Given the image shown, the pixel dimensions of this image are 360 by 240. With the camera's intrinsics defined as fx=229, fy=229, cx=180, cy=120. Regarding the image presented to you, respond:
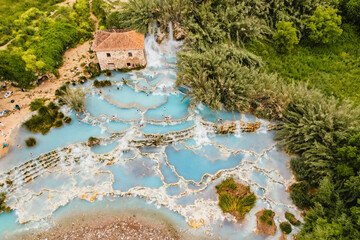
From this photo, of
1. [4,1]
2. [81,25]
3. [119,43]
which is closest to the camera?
[119,43]

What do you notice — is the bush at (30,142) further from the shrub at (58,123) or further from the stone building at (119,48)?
the stone building at (119,48)

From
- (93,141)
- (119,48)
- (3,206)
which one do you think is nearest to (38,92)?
(93,141)

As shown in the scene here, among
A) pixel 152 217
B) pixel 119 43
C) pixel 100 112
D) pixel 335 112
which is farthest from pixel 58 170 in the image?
pixel 335 112

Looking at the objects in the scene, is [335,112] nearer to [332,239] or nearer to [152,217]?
[332,239]

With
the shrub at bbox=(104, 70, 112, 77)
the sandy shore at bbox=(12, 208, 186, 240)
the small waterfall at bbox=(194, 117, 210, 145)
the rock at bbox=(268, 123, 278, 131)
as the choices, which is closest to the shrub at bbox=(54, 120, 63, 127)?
the shrub at bbox=(104, 70, 112, 77)

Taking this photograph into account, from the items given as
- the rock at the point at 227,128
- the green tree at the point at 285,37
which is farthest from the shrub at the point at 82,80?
the green tree at the point at 285,37

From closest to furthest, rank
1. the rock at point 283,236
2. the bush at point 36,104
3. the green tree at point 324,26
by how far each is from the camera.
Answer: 1. the rock at point 283,236
2. the bush at point 36,104
3. the green tree at point 324,26

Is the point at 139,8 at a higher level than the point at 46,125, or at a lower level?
higher
